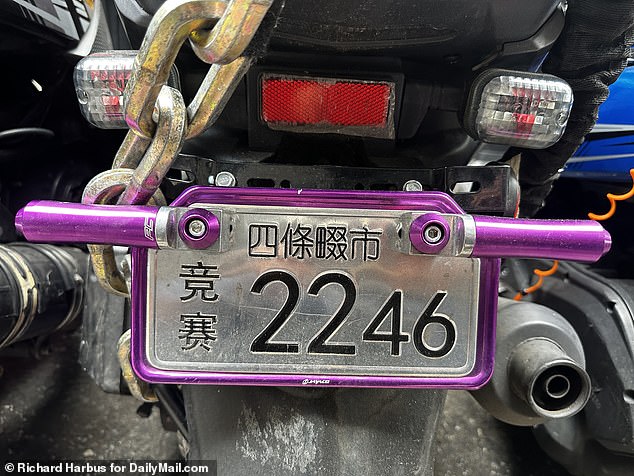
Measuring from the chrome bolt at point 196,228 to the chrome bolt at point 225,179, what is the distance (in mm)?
159

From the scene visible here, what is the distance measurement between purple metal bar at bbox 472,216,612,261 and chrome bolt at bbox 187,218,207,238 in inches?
13.4

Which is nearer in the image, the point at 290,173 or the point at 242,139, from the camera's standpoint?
the point at 290,173

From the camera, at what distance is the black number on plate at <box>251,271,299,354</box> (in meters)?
0.64

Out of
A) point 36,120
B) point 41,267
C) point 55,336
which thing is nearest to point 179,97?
point 41,267

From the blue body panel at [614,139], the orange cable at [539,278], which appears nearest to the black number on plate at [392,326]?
the orange cable at [539,278]

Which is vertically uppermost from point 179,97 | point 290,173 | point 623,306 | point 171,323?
point 179,97

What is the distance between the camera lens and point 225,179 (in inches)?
28.6

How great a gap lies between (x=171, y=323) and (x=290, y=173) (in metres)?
0.29

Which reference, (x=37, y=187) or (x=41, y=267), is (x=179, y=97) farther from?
(x=37, y=187)

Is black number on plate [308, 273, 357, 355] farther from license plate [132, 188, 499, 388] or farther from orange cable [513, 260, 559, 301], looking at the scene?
orange cable [513, 260, 559, 301]

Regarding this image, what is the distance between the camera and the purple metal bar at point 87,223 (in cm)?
55

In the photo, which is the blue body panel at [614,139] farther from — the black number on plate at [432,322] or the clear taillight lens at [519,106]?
the black number on plate at [432,322]

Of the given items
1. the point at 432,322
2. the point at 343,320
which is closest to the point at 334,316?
the point at 343,320

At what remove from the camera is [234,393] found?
0.78 metres
